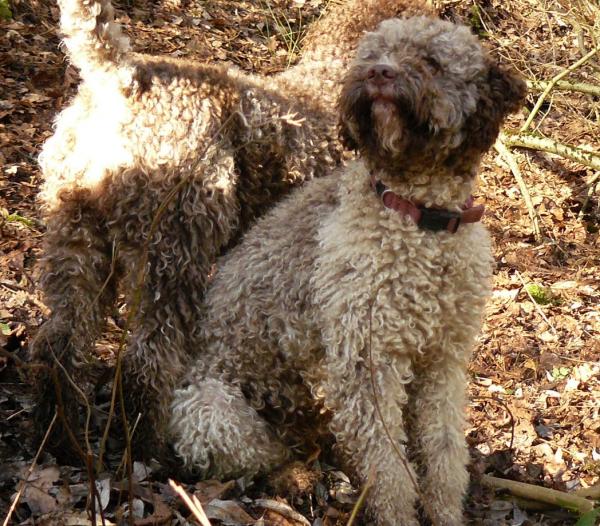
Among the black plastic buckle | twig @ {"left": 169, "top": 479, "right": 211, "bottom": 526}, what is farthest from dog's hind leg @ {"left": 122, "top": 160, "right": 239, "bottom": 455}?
twig @ {"left": 169, "top": 479, "right": 211, "bottom": 526}

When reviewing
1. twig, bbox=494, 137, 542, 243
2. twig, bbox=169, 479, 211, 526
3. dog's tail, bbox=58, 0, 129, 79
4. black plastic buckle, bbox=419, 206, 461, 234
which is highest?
dog's tail, bbox=58, 0, 129, 79

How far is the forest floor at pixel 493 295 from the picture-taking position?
377 centimetres

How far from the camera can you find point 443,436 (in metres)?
3.95

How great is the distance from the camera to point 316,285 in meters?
3.78

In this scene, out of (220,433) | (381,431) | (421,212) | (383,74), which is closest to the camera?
(383,74)

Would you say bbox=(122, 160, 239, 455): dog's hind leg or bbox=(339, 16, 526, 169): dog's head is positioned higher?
bbox=(339, 16, 526, 169): dog's head

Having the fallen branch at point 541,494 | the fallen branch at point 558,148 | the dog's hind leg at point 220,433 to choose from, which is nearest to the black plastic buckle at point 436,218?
the dog's hind leg at point 220,433

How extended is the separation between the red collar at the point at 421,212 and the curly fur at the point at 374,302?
1.2 inches

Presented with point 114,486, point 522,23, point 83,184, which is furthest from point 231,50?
point 114,486

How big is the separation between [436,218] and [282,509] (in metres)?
1.44

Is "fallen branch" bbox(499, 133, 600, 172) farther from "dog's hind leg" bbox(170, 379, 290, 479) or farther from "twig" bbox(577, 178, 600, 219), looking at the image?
"dog's hind leg" bbox(170, 379, 290, 479)

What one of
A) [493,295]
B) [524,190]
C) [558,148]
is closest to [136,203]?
[493,295]

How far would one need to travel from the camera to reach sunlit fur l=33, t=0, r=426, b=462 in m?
4.06

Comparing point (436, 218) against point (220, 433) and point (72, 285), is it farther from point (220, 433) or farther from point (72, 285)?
point (72, 285)
